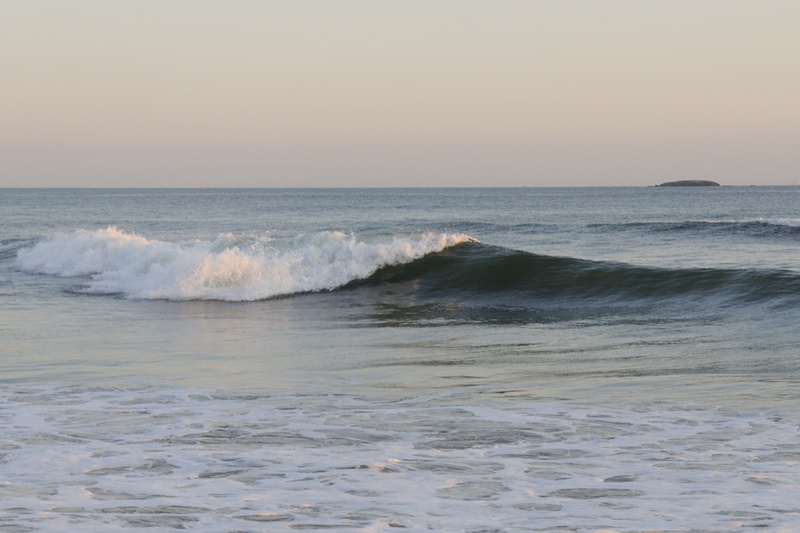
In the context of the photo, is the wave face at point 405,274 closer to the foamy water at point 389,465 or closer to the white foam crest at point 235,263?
the white foam crest at point 235,263

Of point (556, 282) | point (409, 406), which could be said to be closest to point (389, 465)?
point (409, 406)

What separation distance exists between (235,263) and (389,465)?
1510 centimetres

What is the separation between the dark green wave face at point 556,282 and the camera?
16.0 meters

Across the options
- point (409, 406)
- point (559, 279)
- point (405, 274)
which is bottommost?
point (409, 406)

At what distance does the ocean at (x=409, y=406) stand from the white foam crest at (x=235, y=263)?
30 cm

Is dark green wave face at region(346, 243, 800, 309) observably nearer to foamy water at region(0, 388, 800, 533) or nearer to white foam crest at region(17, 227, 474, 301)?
white foam crest at region(17, 227, 474, 301)

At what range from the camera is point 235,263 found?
67.0 feet

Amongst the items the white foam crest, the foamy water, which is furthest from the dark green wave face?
the foamy water

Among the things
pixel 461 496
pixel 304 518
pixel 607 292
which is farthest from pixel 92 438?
pixel 607 292

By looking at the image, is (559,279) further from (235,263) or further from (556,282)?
(235,263)

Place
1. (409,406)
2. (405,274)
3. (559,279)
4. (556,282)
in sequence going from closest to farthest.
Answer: (409,406) → (556,282) → (559,279) → (405,274)

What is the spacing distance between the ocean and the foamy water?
0.07 ft

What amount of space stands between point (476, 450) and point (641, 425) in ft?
5.00

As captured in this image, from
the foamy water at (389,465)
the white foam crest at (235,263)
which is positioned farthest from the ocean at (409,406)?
the white foam crest at (235,263)
